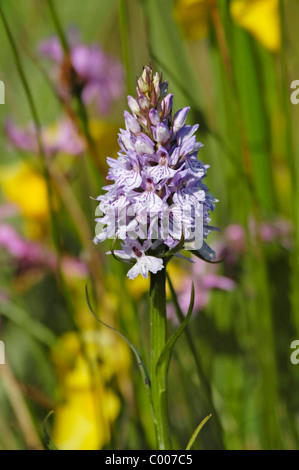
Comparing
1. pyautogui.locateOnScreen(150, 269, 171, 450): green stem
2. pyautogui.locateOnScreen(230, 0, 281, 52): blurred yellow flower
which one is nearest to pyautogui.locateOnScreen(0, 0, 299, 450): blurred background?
pyautogui.locateOnScreen(230, 0, 281, 52): blurred yellow flower

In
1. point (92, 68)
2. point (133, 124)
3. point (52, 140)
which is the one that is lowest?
point (133, 124)

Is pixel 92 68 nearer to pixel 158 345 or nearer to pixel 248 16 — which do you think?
pixel 248 16

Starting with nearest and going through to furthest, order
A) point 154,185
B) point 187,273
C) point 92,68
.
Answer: point 154,185 → point 187,273 → point 92,68

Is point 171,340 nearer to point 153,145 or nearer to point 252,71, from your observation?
point 153,145

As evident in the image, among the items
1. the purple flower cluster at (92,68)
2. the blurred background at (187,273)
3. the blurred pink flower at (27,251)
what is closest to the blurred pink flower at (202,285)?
the blurred background at (187,273)

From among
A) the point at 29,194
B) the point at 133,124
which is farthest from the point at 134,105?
the point at 29,194
